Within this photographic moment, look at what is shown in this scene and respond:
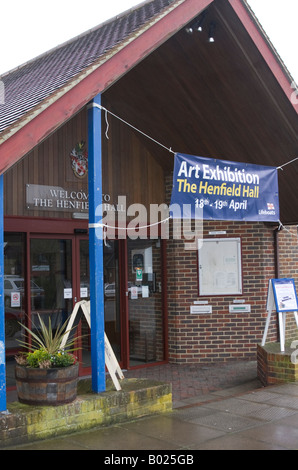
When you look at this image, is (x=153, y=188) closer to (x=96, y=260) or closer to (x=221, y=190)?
(x=221, y=190)

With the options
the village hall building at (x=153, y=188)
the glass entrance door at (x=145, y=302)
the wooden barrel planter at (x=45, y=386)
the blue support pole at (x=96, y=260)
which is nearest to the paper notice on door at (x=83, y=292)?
the village hall building at (x=153, y=188)

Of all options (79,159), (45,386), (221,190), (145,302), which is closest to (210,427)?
(45,386)

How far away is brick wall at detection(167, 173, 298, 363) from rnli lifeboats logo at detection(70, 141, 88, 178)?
181cm

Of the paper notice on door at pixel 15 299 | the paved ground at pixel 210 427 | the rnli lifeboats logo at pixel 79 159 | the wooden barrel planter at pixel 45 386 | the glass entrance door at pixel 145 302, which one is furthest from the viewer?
the glass entrance door at pixel 145 302

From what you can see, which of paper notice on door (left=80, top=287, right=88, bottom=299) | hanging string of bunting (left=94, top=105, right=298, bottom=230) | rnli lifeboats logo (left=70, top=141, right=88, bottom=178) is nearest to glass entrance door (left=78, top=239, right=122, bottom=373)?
paper notice on door (left=80, top=287, right=88, bottom=299)

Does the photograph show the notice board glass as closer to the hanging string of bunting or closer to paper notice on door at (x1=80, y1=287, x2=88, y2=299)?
the hanging string of bunting

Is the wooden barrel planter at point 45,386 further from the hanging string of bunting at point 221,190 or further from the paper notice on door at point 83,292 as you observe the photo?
the paper notice on door at point 83,292

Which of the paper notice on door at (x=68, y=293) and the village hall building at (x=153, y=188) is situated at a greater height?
the village hall building at (x=153, y=188)

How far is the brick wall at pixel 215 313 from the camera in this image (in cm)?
962

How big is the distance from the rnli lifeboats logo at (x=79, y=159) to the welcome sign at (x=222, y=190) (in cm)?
230

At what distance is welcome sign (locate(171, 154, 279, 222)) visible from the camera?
6871 millimetres

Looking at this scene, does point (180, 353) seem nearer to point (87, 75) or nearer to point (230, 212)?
point (230, 212)

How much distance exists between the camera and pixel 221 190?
7.40 m
